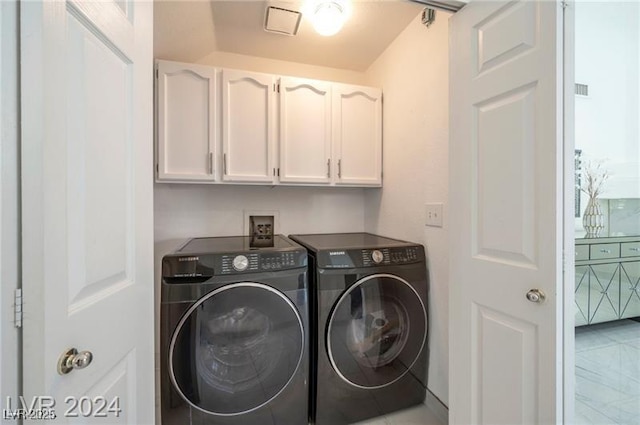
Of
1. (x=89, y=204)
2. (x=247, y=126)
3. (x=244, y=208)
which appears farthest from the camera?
(x=244, y=208)

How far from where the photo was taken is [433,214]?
1628mm

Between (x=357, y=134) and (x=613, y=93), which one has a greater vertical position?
(x=357, y=134)

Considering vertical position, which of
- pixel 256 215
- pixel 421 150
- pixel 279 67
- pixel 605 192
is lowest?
pixel 256 215

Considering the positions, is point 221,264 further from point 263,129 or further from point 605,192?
point 605,192

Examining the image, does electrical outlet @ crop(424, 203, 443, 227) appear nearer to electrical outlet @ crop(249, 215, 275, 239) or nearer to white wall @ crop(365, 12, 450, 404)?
white wall @ crop(365, 12, 450, 404)

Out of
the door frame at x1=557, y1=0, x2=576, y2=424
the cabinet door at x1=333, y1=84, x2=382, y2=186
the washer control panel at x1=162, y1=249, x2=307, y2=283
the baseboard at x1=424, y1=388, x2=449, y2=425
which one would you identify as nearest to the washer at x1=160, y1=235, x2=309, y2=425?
the washer control panel at x1=162, y1=249, x2=307, y2=283

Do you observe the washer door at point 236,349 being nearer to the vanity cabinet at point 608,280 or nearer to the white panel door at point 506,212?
the white panel door at point 506,212

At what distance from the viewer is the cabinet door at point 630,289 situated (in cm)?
112

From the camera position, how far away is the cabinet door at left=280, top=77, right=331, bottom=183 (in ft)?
6.32

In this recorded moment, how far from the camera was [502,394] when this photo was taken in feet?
3.37

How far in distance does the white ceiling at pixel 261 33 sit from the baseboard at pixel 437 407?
2122 mm

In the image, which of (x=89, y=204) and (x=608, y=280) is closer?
(x=89, y=204)

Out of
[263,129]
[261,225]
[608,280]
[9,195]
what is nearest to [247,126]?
[263,129]

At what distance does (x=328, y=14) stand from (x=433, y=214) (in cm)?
123
